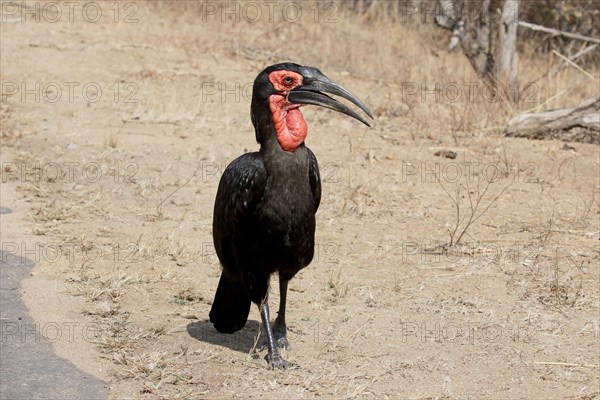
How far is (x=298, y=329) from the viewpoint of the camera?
528 cm

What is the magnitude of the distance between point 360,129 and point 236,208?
15.9ft

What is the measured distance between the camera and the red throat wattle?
4.55 m

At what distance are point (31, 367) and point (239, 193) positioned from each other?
50.9 inches

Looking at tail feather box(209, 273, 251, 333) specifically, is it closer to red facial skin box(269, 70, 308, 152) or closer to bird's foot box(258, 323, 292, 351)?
bird's foot box(258, 323, 292, 351)

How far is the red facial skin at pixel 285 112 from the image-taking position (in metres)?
4.54

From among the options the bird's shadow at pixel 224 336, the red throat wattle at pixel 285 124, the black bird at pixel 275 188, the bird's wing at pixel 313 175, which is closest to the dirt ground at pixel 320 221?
the bird's shadow at pixel 224 336

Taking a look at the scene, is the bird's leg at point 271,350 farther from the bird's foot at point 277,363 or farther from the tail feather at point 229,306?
the tail feather at point 229,306

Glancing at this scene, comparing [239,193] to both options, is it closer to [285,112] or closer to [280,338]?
[285,112]

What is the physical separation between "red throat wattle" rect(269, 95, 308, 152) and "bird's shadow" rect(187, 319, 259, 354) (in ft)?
3.75

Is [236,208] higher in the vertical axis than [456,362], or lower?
higher

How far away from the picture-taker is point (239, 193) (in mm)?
4586

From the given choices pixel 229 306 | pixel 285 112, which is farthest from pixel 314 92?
pixel 229 306

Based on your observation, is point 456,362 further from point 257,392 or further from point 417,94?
point 417,94

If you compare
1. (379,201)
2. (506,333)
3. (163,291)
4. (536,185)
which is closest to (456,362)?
(506,333)
